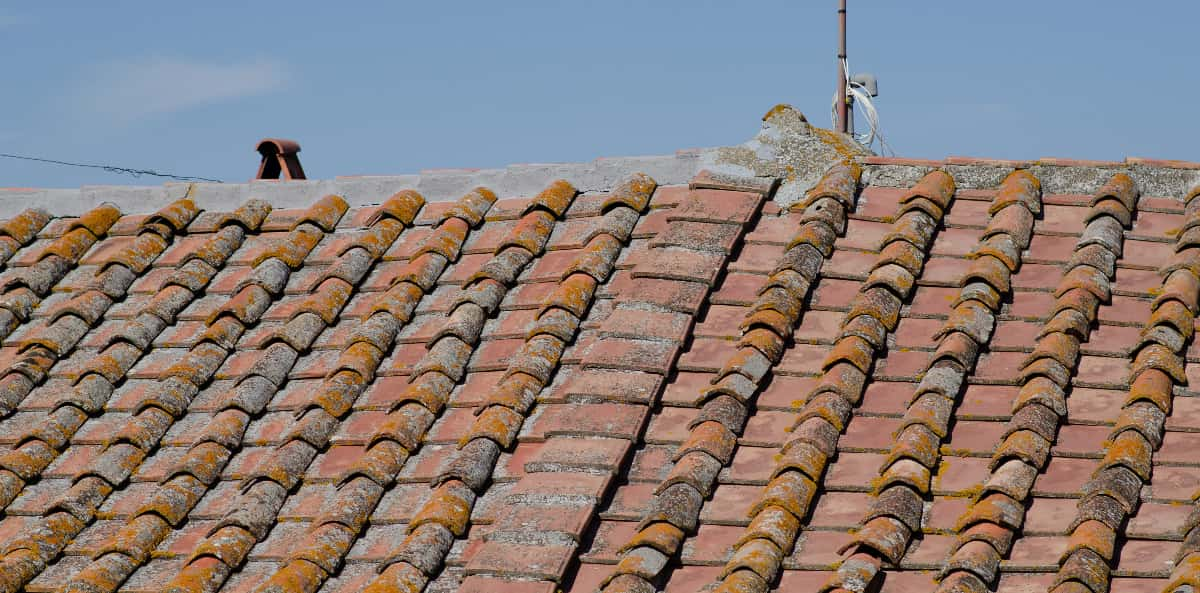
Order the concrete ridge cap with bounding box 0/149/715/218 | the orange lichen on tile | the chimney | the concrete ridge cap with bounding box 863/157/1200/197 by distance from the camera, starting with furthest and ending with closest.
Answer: the chimney, the concrete ridge cap with bounding box 0/149/715/218, the concrete ridge cap with bounding box 863/157/1200/197, the orange lichen on tile

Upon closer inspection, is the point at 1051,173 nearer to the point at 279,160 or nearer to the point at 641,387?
the point at 641,387

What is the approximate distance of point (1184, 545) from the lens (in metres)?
4.78

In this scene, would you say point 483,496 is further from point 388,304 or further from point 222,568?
point 388,304

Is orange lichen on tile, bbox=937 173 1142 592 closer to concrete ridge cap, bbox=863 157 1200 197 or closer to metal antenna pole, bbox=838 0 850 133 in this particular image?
concrete ridge cap, bbox=863 157 1200 197

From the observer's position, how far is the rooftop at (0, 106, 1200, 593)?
17.4ft

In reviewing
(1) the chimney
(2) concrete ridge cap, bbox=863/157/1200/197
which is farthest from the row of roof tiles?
(1) the chimney

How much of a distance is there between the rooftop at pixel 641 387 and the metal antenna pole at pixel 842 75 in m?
2.75

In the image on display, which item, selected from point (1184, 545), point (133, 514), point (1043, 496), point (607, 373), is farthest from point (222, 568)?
point (1184, 545)

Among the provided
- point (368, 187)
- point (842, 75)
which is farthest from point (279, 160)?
point (842, 75)

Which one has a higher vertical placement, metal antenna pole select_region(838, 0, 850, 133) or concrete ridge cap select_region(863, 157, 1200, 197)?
metal antenna pole select_region(838, 0, 850, 133)

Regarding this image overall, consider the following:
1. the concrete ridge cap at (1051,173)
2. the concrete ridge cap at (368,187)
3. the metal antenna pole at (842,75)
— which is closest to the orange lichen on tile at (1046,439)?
the concrete ridge cap at (1051,173)

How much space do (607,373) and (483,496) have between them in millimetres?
770

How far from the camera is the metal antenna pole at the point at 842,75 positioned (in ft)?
34.8

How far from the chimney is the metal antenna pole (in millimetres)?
3927
